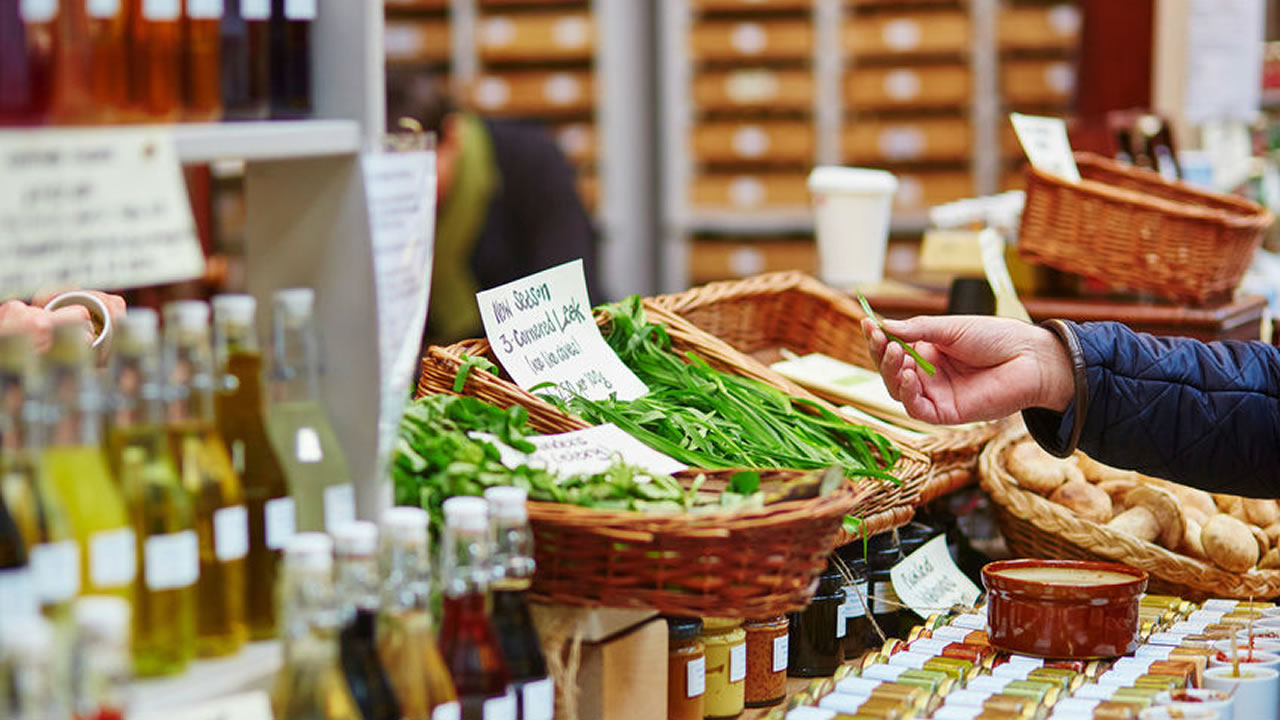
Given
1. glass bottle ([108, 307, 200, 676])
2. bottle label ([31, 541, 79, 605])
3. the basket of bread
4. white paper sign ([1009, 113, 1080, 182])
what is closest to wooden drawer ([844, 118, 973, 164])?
white paper sign ([1009, 113, 1080, 182])

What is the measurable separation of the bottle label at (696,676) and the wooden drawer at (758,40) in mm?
6455

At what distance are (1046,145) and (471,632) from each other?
2156 mm

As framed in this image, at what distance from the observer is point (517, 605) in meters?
1.46

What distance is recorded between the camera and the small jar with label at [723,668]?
1.85 metres

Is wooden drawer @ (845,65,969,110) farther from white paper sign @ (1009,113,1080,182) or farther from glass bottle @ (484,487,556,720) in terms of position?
glass bottle @ (484,487,556,720)

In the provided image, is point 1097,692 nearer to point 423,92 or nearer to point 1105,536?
point 1105,536

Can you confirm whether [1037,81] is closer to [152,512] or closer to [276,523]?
[276,523]

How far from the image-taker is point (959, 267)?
3.48 m

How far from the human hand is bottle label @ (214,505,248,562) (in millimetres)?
951

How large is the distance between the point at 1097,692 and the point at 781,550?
0.46 metres

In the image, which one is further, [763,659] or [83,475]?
[763,659]

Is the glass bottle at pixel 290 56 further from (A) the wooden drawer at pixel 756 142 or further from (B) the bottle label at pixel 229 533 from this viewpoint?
(A) the wooden drawer at pixel 756 142

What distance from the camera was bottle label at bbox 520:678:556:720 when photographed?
1.44 meters

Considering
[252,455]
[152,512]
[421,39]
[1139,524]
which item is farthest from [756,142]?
[152,512]
